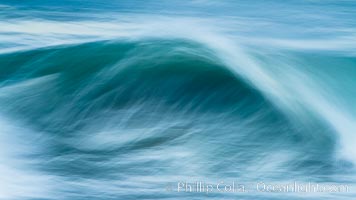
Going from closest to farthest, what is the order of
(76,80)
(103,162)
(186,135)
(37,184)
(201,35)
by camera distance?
(37,184) → (103,162) → (186,135) → (76,80) → (201,35)

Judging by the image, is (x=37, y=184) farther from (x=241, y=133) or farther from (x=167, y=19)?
(x=167, y=19)

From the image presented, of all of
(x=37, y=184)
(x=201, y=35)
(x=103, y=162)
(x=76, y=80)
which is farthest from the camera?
(x=201, y=35)

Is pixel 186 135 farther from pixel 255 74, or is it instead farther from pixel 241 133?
pixel 255 74

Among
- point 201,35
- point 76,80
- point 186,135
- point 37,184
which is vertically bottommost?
point 37,184

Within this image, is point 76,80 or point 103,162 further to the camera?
point 76,80

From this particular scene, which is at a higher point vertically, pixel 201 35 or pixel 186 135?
pixel 201 35

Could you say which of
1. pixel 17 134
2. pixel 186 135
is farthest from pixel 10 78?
pixel 186 135
